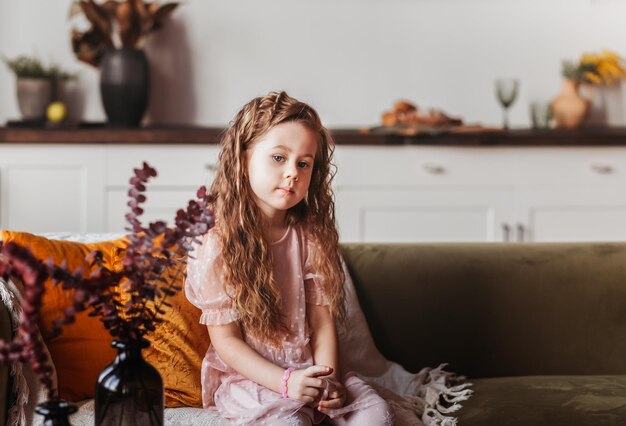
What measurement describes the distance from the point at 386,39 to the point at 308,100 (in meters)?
0.45

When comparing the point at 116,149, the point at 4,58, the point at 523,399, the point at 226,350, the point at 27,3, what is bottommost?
the point at 523,399

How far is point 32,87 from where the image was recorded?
384 cm

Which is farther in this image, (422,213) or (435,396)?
(422,213)

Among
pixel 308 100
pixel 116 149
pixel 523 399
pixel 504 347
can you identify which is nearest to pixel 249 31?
pixel 308 100

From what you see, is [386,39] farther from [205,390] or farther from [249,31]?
[205,390]

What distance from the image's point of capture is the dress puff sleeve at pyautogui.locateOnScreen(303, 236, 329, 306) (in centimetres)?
189

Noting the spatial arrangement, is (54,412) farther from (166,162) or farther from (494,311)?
(166,162)

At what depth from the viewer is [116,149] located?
11.6 feet

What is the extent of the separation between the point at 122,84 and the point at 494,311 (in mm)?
2126

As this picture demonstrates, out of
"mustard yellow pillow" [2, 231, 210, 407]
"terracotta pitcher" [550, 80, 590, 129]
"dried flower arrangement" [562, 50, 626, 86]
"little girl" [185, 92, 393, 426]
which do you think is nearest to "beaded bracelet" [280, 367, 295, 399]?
"little girl" [185, 92, 393, 426]

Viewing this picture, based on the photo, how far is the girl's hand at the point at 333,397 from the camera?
1678 mm

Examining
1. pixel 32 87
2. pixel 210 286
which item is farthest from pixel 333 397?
pixel 32 87

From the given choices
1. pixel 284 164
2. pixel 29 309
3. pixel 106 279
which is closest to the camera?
pixel 29 309

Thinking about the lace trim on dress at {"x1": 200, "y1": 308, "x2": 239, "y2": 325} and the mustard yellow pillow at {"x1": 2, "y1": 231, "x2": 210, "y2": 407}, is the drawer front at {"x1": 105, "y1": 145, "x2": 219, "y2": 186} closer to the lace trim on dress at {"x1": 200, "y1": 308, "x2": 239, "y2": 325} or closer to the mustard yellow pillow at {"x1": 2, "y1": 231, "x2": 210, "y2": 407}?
the mustard yellow pillow at {"x1": 2, "y1": 231, "x2": 210, "y2": 407}
